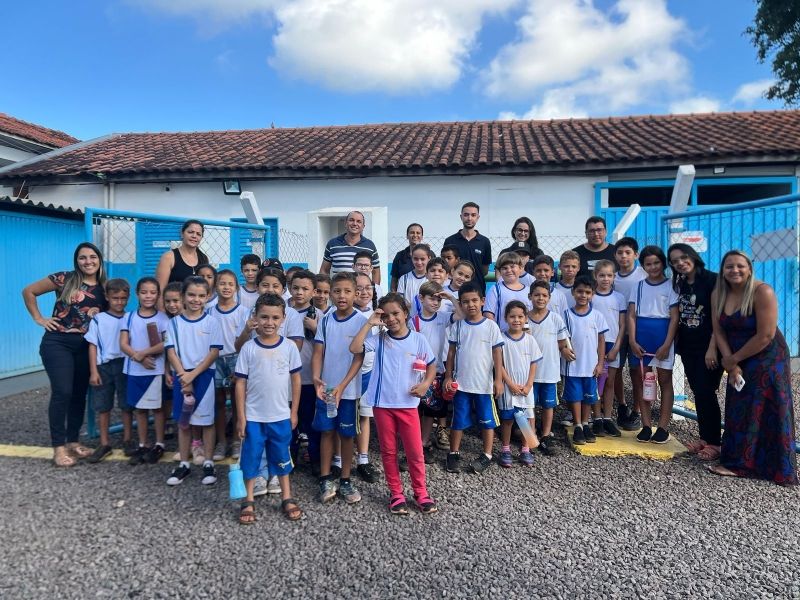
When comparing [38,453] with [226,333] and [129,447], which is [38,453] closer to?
[129,447]

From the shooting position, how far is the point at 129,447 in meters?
4.43

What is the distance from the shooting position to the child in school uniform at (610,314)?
4.65 m

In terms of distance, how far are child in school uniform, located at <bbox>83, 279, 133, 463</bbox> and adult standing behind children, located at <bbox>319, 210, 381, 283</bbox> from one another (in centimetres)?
173

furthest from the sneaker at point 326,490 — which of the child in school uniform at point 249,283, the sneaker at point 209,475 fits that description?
the child in school uniform at point 249,283

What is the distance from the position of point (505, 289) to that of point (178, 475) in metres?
2.87

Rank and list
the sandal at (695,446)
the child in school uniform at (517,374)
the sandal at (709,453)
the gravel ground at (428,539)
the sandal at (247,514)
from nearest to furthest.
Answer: the gravel ground at (428,539) → the sandal at (247,514) → the child in school uniform at (517,374) → the sandal at (709,453) → the sandal at (695,446)

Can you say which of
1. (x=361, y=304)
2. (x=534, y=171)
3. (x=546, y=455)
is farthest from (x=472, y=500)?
(x=534, y=171)

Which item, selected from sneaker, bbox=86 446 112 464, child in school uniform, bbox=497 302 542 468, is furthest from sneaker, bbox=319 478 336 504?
sneaker, bbox=86 446 112 464

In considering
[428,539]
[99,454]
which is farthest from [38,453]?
[428,539]

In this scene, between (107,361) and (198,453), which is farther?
(107,361)

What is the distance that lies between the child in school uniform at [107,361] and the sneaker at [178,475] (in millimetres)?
739

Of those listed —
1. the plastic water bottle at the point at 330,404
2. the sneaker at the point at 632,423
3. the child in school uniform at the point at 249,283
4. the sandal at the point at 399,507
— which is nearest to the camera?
the sandal at the point at 399,507

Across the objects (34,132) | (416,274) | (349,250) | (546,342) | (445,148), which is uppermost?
(34,132)

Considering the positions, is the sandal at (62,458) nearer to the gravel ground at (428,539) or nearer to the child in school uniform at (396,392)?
the gravel ground at (428,539)
